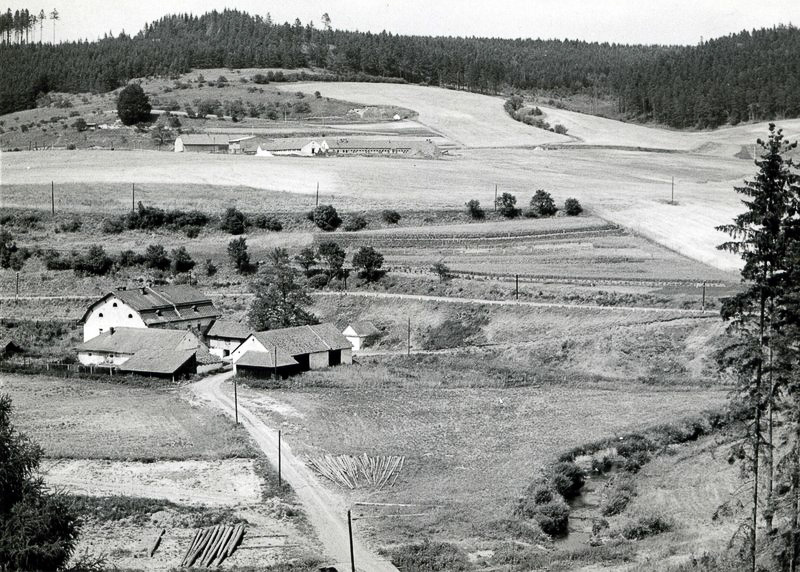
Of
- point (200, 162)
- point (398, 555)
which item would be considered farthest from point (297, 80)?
point (398, 555)

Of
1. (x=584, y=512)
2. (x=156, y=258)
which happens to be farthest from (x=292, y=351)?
(x=584, y=512)

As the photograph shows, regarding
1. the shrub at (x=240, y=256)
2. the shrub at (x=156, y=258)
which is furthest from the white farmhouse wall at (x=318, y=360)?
the shrub at (x=156, y=258)

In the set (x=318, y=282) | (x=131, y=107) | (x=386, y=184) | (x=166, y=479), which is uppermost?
(x=131, y=107)

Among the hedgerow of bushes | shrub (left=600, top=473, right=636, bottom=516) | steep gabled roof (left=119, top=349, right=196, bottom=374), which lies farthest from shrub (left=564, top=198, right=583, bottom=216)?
shrub (left=600, top=473, right=636, bottom=516)

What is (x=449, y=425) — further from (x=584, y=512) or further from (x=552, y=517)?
(x=552, y=517)

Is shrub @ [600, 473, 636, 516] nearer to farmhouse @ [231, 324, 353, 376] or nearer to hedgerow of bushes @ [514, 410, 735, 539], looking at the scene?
hedgerow of bushes @ [514, 410, 735, 539]

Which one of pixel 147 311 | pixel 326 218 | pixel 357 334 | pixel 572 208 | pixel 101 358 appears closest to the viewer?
pixel 101 358
